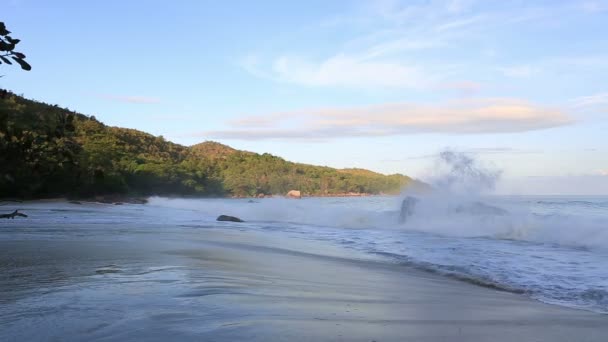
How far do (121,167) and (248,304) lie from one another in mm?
70218

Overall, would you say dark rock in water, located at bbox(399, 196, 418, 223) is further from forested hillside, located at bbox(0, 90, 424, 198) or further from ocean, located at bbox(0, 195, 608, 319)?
forested hillside, located at bbox(0, 90, 424, 198)

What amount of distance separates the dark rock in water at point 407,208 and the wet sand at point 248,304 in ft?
56.2

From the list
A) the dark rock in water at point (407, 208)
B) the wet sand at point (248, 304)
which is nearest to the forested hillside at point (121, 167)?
the wet sand at point (248, 304)

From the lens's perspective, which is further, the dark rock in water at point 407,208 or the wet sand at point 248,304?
the dark rock in water at point 407,208

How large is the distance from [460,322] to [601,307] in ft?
8.01

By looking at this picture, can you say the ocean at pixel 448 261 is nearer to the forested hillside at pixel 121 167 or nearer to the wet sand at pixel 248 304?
the wet sand at pixel 248 304

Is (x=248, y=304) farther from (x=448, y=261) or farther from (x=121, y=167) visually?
(x=121, y=167)

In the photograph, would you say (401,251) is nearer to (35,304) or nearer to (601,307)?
(601,307)

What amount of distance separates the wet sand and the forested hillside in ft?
3.67

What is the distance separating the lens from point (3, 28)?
2.93m

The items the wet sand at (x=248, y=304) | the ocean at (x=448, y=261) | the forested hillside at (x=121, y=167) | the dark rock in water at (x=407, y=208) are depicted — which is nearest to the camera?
the forested hillside at (x=121, y=167)

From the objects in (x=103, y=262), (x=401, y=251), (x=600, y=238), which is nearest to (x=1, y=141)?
(x=103, y=262)

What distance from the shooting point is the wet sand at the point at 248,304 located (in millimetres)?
3830

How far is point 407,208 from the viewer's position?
84.7ft
